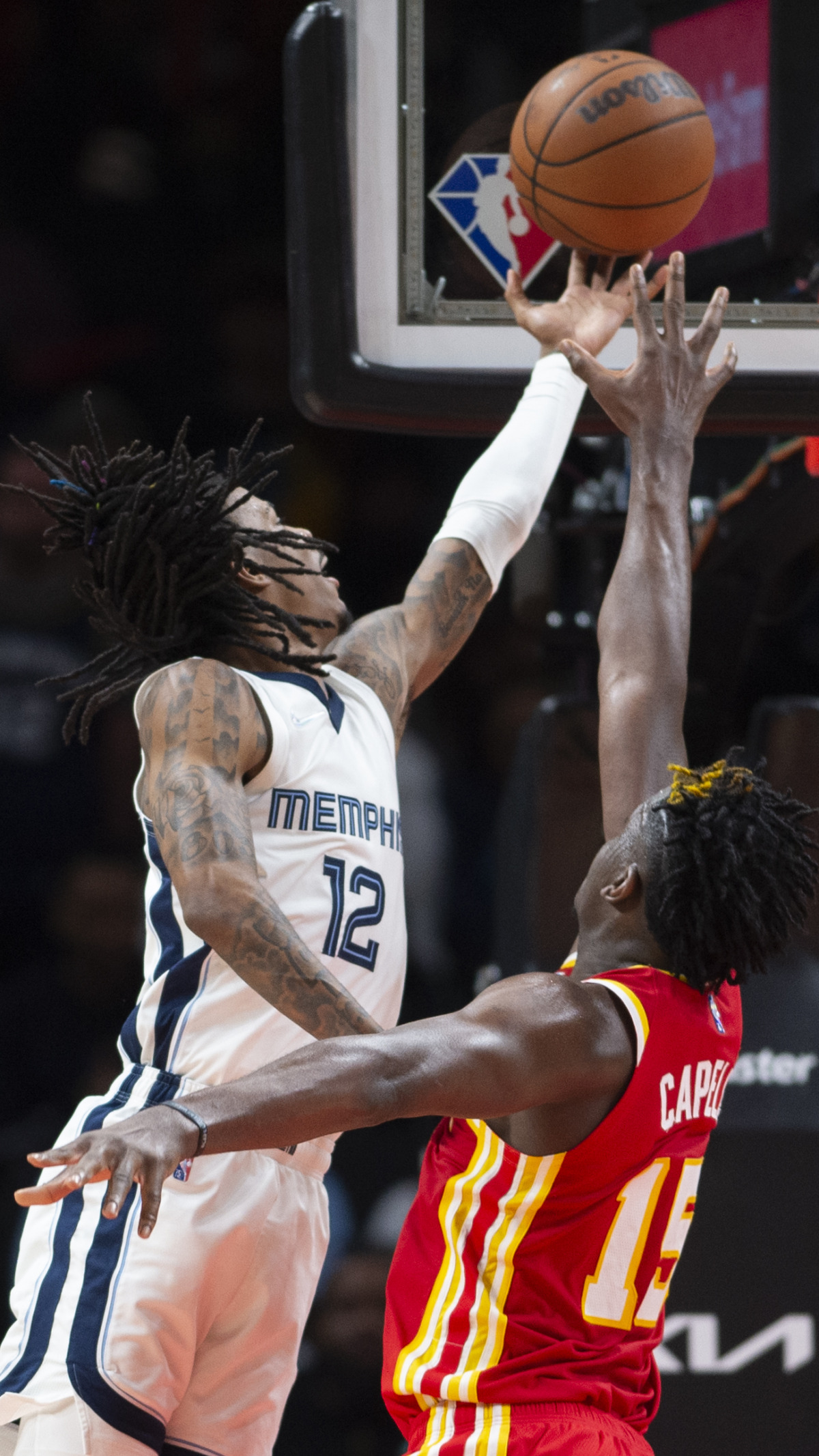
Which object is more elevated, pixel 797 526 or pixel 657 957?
pixel 797 526

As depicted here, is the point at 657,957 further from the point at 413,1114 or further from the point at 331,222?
the point at 331,222

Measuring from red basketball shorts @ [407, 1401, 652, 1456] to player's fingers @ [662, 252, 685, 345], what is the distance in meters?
1.73

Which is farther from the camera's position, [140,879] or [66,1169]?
[140,879]

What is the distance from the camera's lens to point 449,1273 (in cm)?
184

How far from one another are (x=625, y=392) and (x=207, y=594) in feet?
2.63

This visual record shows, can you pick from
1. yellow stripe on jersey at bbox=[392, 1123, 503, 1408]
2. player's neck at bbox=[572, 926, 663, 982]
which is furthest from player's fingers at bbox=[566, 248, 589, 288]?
yellow stripe on jersey at bbox=[392, 1123, 503, 1408]

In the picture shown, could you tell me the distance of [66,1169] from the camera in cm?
123

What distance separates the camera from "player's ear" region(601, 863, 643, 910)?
6.07 feet

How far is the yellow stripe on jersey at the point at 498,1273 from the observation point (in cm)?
177

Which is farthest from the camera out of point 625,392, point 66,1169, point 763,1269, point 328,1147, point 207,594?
point 763,1269

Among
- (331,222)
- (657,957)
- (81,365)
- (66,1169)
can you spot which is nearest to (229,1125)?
(66,1169)

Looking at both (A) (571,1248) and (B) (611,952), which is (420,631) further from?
(A) (571,1248)

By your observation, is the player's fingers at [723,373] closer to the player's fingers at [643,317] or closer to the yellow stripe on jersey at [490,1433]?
the player's fingers at [643,317]

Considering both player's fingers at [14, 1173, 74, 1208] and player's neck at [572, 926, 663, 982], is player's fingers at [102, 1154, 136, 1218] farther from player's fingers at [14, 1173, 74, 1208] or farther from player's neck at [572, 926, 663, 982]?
player's neck at [572, 926, 663, 982]
